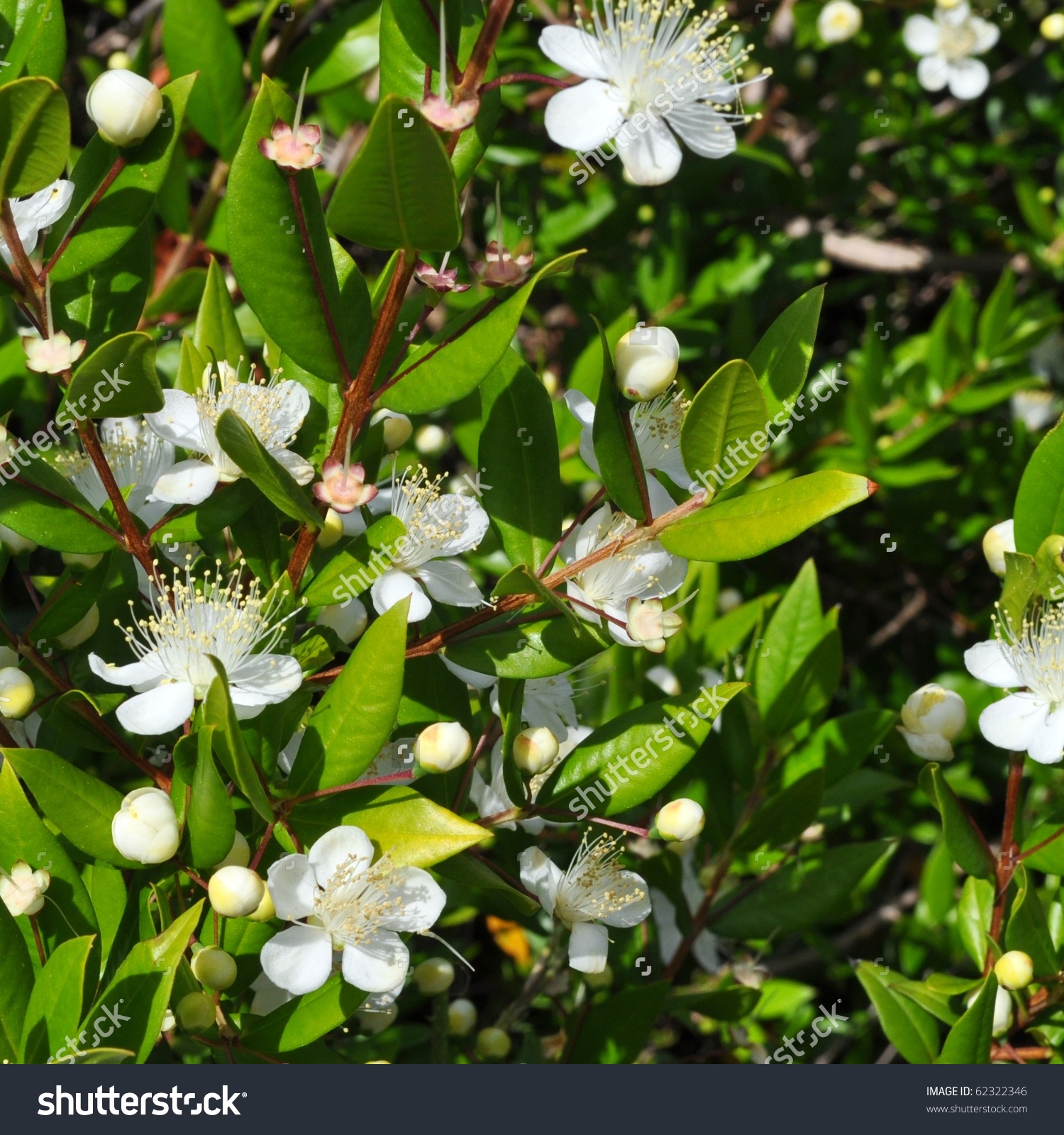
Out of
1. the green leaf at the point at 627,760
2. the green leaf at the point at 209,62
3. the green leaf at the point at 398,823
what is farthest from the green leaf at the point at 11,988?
the green leaf at the point at 209,62

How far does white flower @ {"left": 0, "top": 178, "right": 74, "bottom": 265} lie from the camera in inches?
40.9

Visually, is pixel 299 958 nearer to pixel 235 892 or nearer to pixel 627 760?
pixel 235 892

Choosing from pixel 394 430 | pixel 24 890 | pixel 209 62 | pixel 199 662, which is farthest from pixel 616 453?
pixel 209 62

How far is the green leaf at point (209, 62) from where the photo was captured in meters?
1.67

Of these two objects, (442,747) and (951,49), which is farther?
(951,49)

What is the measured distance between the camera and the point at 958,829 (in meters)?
1.23

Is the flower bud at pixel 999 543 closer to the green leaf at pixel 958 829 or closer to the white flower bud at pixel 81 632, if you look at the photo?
the green leaf at pixel 958 829

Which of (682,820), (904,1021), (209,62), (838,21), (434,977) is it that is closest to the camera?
(682,820)

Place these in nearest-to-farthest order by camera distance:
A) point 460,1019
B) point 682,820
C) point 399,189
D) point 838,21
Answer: point 399,189, point 682,820, point 460,1019, point 838,21

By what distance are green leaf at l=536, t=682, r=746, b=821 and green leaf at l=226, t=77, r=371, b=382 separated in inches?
17.2

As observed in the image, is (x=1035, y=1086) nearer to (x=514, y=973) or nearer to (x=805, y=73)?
(x=514, y=973)

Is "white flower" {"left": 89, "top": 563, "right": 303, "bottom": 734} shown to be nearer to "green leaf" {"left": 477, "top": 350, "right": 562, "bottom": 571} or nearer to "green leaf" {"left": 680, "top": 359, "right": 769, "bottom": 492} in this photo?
"green leaf" {"left": 477, "top": 350, "right": 562, "bottom": 571}

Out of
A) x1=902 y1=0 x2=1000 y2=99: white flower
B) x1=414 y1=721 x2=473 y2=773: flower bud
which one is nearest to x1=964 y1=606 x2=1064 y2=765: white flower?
x1=414 y1=721 x2=473 y2=773: flower bud

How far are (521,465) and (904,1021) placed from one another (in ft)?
2.39
